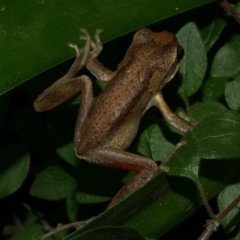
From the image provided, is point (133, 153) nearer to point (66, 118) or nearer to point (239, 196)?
point (66, 118)

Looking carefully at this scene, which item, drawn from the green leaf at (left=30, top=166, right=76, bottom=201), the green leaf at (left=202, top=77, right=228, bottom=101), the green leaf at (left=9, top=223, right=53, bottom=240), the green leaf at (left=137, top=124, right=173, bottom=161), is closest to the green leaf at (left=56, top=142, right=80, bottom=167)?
the green leaf at (left=30, top=166, right=76, bottom=201)

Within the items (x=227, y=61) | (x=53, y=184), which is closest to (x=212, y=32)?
(x=227, y=61)

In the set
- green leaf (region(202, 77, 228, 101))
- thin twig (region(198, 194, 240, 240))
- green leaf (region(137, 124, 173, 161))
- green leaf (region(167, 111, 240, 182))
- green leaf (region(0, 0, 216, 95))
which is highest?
green leaf (region(0, 0, 216, 95))

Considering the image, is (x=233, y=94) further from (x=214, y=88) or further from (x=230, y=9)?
(x=230, y=9)

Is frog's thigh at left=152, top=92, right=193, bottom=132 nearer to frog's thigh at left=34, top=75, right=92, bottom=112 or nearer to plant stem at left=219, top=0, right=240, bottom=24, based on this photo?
frog's thigh at left=34, top=75, right=92, bottom=112

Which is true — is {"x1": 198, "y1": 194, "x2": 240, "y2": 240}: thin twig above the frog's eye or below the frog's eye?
below

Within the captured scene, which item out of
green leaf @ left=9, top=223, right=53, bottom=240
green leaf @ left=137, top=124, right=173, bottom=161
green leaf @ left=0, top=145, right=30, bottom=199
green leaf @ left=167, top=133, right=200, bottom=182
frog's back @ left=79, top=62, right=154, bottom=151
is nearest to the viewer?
green leaf @ left=167, top=133, right=200, bottom=182

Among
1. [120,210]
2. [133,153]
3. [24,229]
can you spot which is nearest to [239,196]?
[120,210]

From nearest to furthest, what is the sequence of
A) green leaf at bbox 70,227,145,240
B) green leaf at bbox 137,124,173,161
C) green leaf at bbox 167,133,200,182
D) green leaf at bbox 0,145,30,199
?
green leaf at bbox 70,227,145,240, green leaf at bbox 167,133,200,182, green leaf at bbox 137,124,173,161, green leaf at bbox 0,145,30,199

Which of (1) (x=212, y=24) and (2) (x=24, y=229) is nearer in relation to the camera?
(1) (x=212, y=24)
